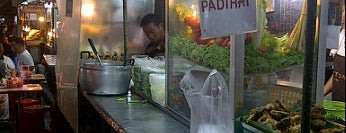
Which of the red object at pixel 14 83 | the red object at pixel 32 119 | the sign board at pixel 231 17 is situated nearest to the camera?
the sign board at pixel 231 17

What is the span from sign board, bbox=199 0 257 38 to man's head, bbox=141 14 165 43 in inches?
111

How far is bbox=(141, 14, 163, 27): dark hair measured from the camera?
4.36 metres

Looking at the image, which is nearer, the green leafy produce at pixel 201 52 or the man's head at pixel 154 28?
the green leafy produce at pixel 201 52

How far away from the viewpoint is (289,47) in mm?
1982

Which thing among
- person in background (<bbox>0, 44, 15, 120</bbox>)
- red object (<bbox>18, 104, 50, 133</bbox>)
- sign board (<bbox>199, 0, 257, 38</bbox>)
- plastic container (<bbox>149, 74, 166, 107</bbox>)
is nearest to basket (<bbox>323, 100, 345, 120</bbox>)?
sign board (<bbox>199, 0, 257, 38</bbox>)

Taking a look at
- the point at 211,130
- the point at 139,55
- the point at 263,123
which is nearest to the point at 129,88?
the point at 139,55

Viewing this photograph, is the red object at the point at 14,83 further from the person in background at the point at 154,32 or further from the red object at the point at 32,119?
the person in background at the point at 154,32

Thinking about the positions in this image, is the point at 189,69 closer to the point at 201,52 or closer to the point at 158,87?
the point at 201,52

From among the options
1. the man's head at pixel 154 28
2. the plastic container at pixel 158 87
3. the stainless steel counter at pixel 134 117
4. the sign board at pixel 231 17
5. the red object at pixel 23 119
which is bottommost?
the red object at pixel 23 119

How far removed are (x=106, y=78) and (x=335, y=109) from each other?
238 centimetres

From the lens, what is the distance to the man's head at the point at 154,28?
4348 millimetres

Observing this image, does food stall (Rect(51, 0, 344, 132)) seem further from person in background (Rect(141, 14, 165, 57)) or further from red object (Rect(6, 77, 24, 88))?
red object (Rect(6, 77, 24, 88))

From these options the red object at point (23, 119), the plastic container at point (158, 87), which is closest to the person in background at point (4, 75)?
the red object at point (23, 119)

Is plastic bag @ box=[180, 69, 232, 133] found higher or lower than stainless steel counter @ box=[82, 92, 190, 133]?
higher
